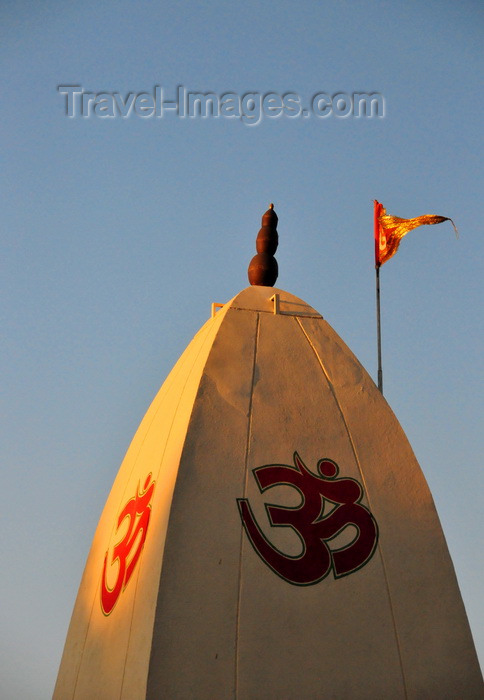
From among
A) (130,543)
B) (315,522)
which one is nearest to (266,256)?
(315,522)

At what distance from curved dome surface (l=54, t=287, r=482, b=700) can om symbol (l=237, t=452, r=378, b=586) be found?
15mm

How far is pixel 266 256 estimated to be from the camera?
1305 centimetres

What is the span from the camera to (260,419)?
10.9 m

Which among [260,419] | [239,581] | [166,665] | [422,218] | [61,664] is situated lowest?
[61,664]

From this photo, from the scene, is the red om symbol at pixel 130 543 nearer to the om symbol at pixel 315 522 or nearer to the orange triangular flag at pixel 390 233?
the om symbol at pixel 315 522

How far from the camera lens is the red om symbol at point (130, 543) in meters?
10.4

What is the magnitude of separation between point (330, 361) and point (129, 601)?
3.80 metres

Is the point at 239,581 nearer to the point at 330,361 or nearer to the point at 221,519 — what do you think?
the point at 221,519

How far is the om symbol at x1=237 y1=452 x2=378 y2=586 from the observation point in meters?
10.0

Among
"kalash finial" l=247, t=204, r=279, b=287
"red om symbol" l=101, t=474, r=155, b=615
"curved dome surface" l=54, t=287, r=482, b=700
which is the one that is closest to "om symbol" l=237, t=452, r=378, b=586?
"curved dome surface" l=54, t=287, r=482, b=700

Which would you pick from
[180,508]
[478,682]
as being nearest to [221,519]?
[180,508]

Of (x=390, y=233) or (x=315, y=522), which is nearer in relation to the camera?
(x=315, y=522)

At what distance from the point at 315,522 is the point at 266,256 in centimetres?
415

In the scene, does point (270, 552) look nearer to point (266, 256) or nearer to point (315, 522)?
point (315, 522)
